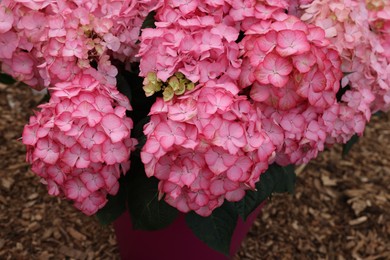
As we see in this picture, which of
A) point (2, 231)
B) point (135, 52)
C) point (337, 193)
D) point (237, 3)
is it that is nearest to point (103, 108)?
point (135, 52)

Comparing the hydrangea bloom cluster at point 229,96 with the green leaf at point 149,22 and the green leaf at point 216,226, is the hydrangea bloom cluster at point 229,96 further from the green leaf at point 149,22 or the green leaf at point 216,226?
the green leaf at point 216,226

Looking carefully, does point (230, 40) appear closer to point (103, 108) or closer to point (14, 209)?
point (103, 108)

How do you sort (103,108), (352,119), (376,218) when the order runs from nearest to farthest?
(103,108) < (352,119) < (376,218)

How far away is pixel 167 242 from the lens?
171 cm

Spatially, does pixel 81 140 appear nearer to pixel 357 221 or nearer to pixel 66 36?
pixel 66 36

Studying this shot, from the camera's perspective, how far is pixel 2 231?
2.07 m

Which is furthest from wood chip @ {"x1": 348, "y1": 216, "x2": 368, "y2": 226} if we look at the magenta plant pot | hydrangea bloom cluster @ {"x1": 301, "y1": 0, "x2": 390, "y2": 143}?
hydrangea bloom cluster @ {"x1": 301, "y1": 0, "x2": 390, "y2": 143}

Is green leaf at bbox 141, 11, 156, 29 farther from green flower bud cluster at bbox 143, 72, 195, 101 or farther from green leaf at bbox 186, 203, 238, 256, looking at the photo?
green leaf at bbox 186, 203, 238, 256

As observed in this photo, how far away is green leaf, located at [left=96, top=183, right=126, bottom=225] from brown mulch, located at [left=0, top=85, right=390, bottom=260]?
2.28 feet

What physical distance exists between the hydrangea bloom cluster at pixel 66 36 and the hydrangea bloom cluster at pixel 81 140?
3.1 inches

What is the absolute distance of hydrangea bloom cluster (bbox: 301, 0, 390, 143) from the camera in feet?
4.41

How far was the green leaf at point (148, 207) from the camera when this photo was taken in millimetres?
1352

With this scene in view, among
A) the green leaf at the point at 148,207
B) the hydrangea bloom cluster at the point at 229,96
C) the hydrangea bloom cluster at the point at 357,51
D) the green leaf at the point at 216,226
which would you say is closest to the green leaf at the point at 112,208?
the green leaf at the point at 148,207

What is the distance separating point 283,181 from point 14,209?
1149 millimetres
